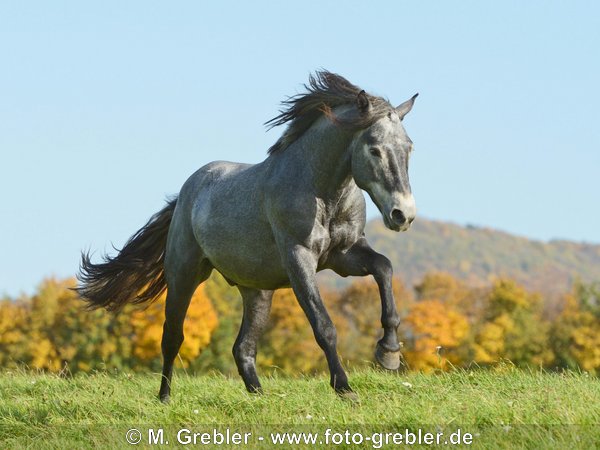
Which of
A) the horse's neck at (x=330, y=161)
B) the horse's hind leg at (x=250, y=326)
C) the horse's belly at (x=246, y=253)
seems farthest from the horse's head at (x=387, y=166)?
the horse's hind leg at (x=250, y=326)

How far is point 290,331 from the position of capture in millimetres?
58094

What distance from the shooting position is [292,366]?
56.6 m

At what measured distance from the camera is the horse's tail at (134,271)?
12406 millimetres

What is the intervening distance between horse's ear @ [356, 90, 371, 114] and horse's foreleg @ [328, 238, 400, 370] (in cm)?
132

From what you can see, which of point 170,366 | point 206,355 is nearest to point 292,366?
point 206,355

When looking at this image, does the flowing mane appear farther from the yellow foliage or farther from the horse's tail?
the yellow foliage

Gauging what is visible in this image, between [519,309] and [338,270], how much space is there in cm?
5469

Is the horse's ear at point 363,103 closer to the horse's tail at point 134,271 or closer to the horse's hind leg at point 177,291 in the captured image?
the horse's hind leg at point 177,291

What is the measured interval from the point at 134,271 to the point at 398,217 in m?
4.93

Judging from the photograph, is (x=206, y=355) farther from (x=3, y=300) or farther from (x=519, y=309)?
(x=519, y=309)

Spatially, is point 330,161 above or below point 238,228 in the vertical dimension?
above

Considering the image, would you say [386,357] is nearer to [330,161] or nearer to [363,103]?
[330,161]

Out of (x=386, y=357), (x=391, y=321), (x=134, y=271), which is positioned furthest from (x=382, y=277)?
(x=134, y=271)

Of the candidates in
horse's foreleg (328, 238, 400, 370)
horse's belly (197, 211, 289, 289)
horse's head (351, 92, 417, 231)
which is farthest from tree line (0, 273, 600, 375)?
horse's head (351, 92, 417, 231)
